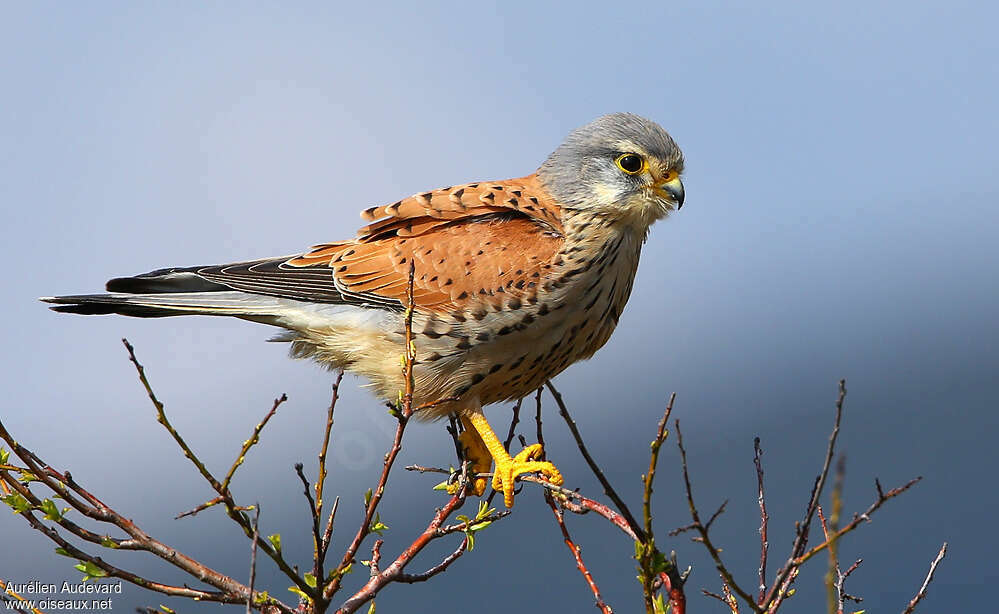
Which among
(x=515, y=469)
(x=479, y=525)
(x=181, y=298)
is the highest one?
(x=181, y=298)

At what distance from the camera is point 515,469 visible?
3428 millimetres

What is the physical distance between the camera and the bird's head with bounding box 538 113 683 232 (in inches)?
141

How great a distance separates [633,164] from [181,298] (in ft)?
5.00

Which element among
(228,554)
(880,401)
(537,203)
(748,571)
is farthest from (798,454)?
(537,203)

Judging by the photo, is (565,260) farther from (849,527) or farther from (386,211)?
(849,527)

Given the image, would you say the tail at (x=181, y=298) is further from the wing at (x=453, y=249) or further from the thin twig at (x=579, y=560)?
the thin twig at (x=579, y=560)

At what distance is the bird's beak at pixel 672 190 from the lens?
11.7 ft

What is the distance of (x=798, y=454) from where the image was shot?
1720cm

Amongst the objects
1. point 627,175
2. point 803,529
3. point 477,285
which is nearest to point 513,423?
point 477,285

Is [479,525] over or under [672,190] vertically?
under

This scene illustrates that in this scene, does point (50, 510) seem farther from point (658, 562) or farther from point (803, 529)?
point (803, 529)

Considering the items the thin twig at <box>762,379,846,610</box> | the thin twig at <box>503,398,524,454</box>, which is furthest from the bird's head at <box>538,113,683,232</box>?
the thin twig at <box>762,379,846,610</box>

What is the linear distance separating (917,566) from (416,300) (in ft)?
35.7

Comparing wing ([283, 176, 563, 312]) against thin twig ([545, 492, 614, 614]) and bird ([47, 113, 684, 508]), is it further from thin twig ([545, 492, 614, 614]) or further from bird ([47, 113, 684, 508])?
thin twig ([545, 492, 614, 614])
